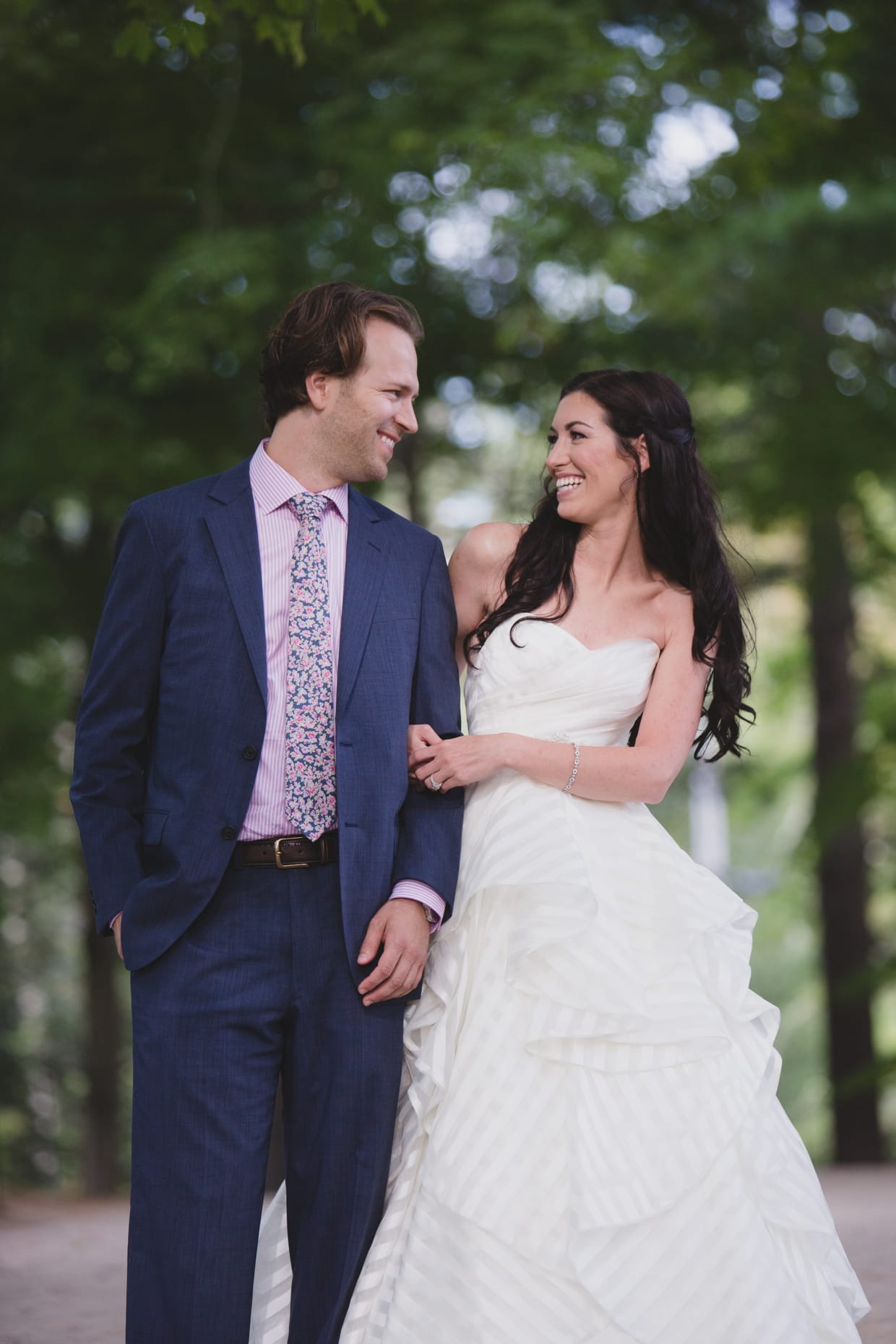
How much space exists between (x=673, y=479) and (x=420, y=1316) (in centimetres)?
211

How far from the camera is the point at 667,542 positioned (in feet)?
12.7

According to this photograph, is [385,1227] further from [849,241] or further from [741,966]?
[849,241]

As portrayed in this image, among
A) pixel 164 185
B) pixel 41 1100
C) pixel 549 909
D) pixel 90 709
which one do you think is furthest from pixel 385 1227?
pixel 41 1100

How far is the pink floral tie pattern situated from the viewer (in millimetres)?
3170

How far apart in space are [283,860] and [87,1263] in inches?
176

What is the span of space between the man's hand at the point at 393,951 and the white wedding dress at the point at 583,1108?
0.25 meters

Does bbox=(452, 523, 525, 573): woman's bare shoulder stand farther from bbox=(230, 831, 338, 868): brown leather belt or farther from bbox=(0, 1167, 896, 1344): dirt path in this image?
bbox=(0, 1167, 896, 1344): dirt path

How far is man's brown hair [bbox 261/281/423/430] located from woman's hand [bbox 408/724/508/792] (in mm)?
832

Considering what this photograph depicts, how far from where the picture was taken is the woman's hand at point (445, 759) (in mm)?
3309

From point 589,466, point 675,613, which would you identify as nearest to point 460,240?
point 589,466

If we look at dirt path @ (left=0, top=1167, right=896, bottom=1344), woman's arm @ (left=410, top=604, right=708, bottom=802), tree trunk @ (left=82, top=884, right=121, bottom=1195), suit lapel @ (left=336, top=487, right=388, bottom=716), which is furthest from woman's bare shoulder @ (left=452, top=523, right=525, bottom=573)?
tree trunk @ (left=82, top=884, right=121, bottom=1195)

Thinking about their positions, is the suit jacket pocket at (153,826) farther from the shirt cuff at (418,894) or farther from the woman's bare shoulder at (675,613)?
the woman's bare shoulder at (675,613)

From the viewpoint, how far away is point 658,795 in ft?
11.7

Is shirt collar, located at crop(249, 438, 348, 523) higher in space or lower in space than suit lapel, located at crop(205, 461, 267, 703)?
higher
